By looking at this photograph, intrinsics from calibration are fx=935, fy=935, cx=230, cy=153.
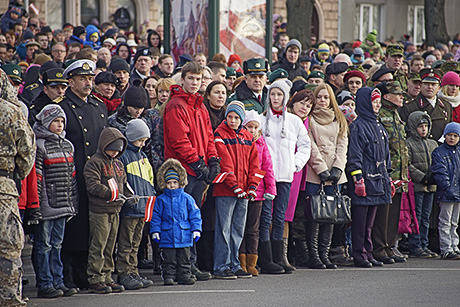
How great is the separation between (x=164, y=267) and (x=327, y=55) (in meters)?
10.00

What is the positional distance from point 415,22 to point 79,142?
35016mm

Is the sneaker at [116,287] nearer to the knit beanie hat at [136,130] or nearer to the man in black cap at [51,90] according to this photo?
the knit beanie hat at [136,130]

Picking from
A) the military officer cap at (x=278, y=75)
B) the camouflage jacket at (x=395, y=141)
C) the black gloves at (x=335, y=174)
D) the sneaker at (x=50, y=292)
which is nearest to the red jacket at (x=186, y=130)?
the black gloves at (x=335, y=174)

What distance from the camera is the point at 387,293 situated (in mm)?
9086

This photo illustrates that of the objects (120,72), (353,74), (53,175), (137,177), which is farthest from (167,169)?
(353,74)

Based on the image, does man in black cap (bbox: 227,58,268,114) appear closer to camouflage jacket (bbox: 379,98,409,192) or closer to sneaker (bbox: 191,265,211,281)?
camouflage jacket (bbox: 379,98,409,192)

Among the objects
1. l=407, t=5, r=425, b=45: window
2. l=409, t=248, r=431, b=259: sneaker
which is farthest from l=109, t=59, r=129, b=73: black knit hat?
l=407, t=5, r=425, b=45: window

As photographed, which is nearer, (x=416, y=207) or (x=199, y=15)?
(x=416, y=207)

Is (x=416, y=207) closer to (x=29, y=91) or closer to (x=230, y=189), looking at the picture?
(x=230, y=189)

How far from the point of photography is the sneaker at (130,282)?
9.13m

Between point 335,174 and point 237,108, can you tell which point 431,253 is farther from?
point 237,108

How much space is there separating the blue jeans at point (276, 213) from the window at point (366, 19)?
1180 inches

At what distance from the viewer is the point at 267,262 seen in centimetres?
1018

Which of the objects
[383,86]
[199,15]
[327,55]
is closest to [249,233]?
[383,86]
